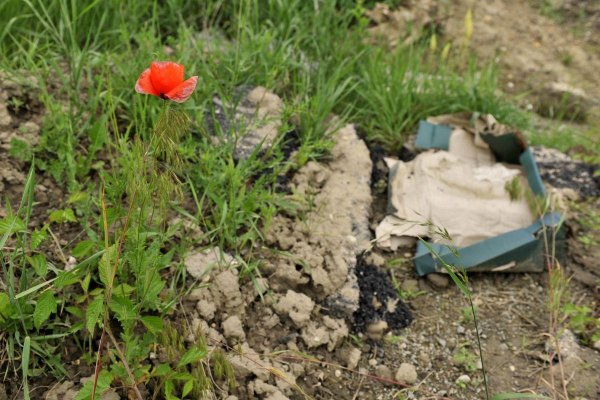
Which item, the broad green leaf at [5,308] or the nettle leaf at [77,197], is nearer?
the broad green leaf at [5,308]

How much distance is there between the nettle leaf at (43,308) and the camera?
6.05 feet

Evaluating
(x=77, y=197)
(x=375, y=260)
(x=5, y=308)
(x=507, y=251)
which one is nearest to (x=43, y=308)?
(x=5, y=308)

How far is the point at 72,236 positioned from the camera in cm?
232

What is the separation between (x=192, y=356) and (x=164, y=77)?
31.6 inches

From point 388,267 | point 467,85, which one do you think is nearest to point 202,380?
point 388,267

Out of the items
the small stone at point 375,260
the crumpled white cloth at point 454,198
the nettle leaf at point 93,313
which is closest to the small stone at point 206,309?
the nettle leaf at point 93,313

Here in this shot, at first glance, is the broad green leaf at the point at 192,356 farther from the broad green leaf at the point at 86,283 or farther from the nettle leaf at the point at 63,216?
the nettle leaf at the point at 63,216

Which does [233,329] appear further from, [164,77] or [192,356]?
[164,77]

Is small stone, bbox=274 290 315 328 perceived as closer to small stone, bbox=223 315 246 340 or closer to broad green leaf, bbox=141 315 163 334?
small stone, bbox=223 315 246 340

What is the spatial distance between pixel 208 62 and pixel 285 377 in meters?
1.51

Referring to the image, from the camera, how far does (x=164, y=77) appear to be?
1.56 meters

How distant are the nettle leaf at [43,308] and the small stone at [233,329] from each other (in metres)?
0.57

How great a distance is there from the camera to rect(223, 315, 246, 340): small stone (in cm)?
220

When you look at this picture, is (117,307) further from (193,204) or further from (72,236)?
(193,204)
